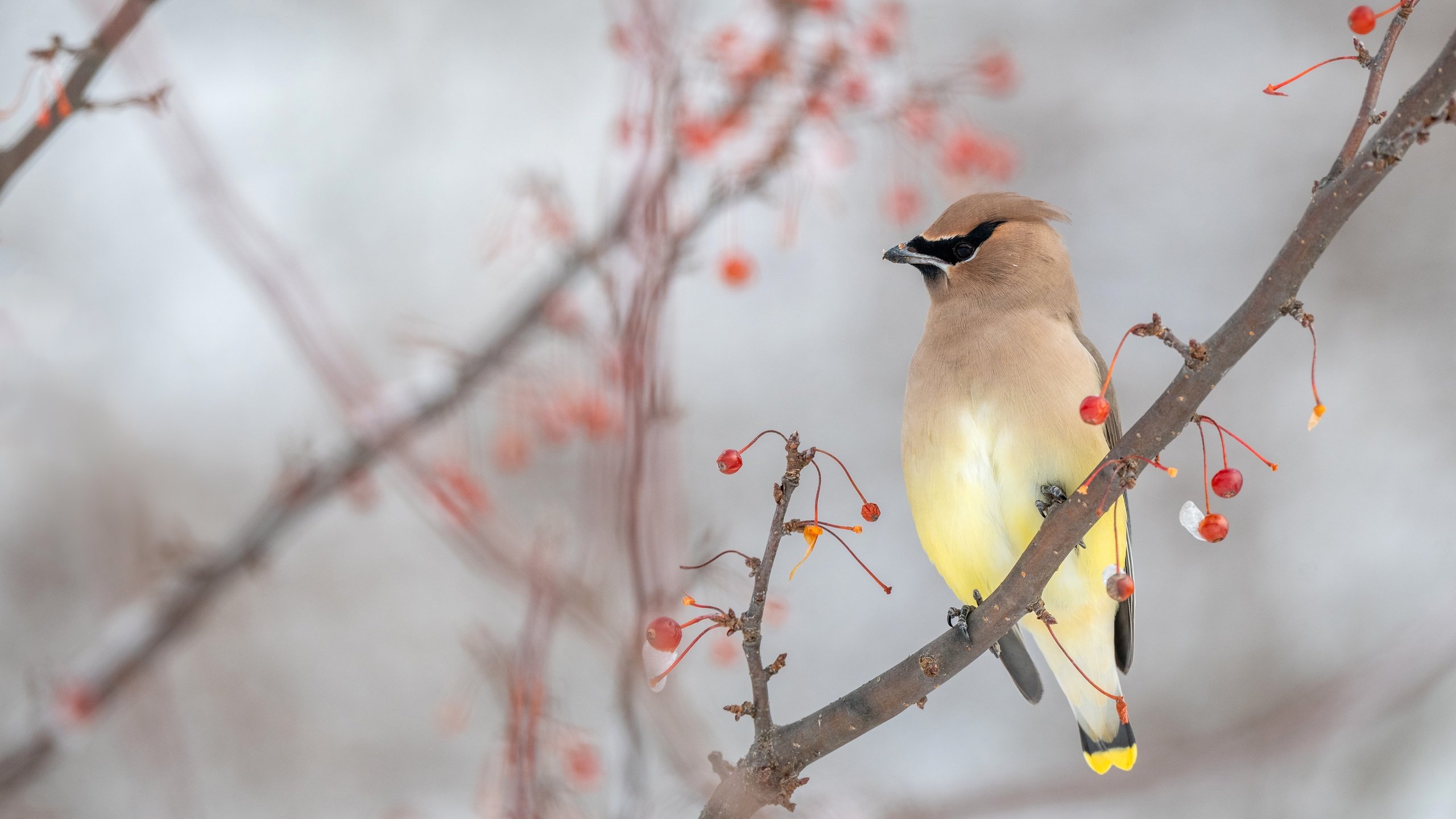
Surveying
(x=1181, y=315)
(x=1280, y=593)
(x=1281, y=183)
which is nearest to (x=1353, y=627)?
(x=1280, y=593)

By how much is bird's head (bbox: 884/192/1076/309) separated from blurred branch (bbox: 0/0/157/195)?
156 centimetres

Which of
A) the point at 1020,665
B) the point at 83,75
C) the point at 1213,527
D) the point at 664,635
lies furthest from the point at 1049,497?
the point at 83,75

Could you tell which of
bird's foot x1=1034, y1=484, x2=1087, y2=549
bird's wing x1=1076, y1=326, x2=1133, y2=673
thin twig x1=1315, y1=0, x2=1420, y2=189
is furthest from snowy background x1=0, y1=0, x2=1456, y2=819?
thin twig x1=1315, y1=0, x2=1420, y2=189

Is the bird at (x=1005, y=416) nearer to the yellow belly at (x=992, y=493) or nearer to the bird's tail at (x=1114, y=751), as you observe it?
the yellow belly at (x=992, y=493)

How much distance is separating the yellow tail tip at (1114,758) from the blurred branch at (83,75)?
2.71 meters

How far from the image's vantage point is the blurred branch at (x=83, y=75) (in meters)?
1.72

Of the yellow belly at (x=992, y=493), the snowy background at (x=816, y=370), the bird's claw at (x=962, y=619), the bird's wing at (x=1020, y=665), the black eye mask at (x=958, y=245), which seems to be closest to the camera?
the bird's claw at (x=962, y=619)

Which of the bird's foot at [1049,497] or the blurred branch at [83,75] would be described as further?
the bird's foot at [1049,497]

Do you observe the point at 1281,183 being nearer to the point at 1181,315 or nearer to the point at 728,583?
the point at 1181,315

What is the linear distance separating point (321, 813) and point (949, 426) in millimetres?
4529

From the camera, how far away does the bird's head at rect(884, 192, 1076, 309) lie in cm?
264

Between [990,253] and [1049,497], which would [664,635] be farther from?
[990,253]

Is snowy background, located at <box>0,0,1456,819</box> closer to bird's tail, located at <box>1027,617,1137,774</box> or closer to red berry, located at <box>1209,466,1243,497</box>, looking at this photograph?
bird's tail, located at <box>1027,617,1137,774</box>

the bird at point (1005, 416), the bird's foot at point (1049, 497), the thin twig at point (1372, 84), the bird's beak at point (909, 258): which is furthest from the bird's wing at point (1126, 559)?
the thin twig at point (1372, 84)
